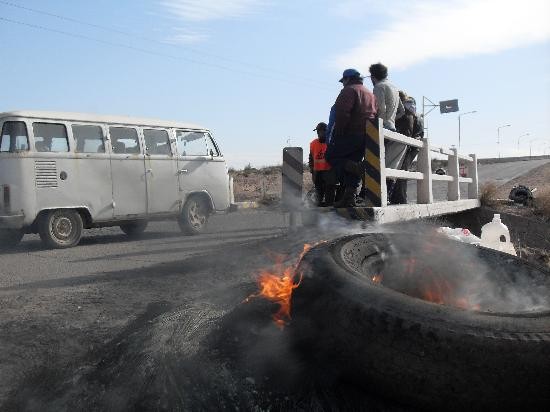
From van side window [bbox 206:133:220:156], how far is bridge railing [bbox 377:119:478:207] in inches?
188

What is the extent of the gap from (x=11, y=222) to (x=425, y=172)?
602cm

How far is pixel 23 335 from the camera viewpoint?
3334mm

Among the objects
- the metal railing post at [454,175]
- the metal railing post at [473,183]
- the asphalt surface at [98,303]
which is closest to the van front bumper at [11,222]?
the asphalt surface at [98,303]

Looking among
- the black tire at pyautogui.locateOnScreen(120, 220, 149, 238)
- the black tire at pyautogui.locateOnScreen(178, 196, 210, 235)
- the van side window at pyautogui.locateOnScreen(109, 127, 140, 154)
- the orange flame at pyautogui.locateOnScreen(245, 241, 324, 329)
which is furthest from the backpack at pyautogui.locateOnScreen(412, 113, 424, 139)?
the orange flame at pyautogui.locateOnScreen(245, 241, 324, 329)

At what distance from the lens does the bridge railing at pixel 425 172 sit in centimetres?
596

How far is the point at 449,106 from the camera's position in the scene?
68312 millimetres

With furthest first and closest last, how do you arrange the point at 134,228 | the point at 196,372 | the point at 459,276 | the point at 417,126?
the point at 134,228
the point at 417,126
the point at 459,276
the point at 196,372

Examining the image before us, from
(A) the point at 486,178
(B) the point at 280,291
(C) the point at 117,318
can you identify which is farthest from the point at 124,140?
(A) the point at 486,178

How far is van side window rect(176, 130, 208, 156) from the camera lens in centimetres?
1116

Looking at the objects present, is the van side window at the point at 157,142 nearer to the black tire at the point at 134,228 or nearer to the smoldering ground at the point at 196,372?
the black tire at the point at 134,228

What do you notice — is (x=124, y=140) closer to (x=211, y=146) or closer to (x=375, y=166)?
(x=211, y=146)

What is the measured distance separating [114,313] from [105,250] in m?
4.41

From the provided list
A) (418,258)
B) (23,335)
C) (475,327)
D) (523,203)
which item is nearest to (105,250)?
(23,335)

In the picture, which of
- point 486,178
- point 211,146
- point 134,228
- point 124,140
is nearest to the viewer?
point 124,140
